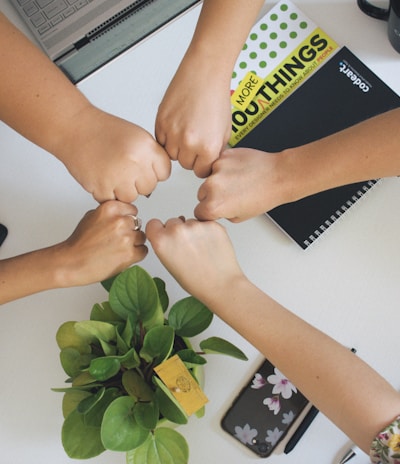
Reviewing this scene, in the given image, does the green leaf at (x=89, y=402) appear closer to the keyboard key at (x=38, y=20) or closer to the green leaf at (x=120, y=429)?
the green leaf at (x=120, y=429)

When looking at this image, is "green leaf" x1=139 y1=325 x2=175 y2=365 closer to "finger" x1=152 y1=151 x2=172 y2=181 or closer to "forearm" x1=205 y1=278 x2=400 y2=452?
"forearm" x1=205 y1=278 x2=400 y2=452

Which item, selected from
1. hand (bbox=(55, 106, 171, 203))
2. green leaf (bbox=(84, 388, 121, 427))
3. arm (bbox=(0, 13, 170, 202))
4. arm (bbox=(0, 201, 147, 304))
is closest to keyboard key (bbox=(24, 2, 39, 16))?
arm (bbox=(0, 13, 170, 202))

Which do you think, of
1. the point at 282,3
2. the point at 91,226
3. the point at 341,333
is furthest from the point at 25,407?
the point at 282,3

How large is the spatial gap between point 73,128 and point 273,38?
0.32 metres

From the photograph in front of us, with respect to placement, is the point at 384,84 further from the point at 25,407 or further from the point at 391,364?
the point at 25,407

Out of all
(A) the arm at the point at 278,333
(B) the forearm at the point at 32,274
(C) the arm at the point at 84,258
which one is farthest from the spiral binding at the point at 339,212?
(B) the forearm at the point at 32,274

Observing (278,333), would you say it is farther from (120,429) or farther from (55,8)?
(55,8)

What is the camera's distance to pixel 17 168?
2.63ft

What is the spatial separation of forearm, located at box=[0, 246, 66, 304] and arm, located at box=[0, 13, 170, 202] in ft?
0.34

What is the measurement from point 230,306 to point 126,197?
190 millimetres

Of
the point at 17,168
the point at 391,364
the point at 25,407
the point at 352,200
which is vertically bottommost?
the point at 391,364

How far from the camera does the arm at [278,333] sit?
607mm

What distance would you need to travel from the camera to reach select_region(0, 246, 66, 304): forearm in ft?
2.28

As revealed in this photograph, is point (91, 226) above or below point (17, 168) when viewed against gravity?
below
